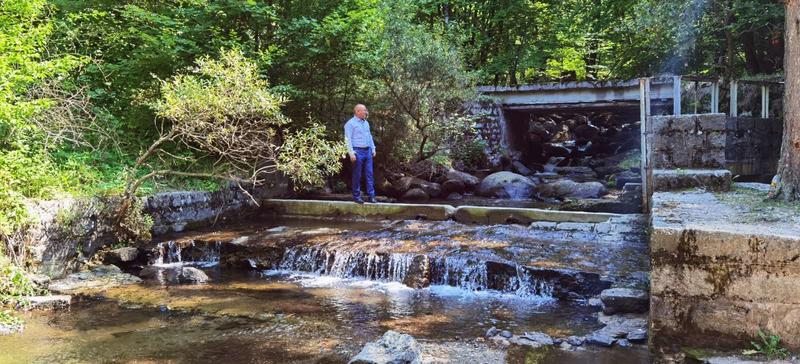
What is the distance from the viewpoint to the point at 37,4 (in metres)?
7.79

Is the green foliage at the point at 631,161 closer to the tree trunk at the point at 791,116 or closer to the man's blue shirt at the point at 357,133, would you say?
the man's blue shirt at the point at 357,133

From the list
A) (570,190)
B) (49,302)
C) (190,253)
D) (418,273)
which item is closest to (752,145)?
(570,190)

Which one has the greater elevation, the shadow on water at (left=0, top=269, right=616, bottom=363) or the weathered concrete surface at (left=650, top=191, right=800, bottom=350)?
the weathered concrete surface at (left=650, top=191, right=800, bottom=350)

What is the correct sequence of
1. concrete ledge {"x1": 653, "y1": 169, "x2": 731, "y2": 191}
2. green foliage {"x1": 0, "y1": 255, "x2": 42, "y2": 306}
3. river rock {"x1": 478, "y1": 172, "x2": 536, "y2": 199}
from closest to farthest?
green foliage {"x1": 0, "y1": 255, "x2": 42, "y2": 306} < concrete ledge {"x1": 653, "y1": 169, "x2": 731, "y2": 191} < river rock {"x1": 478, "y1": 172, "x2": 536, "y2": 199}

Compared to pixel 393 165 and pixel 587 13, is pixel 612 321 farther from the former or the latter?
pixel 587 13

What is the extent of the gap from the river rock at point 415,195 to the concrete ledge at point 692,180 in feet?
29.3

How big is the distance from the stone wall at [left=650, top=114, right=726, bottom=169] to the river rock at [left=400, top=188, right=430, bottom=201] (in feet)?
27.0

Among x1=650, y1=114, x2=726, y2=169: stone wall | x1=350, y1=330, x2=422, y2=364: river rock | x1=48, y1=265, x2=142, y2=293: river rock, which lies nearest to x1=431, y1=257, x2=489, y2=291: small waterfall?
x1=650, y1=114, x2=726, y2=169: stone wall

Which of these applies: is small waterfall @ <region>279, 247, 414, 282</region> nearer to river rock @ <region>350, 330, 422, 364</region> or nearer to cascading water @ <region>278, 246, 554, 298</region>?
cascading water @ <region>278, 246, 554, 298</region>

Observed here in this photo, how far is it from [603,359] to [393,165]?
11580 millimetres

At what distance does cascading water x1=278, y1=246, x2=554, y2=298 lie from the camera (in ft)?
24.7

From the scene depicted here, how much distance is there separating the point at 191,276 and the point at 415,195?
8118 mm

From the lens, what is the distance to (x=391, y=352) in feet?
15.1

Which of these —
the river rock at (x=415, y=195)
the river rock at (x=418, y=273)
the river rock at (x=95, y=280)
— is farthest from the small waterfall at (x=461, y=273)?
the river rock at (x=415, y=195)
